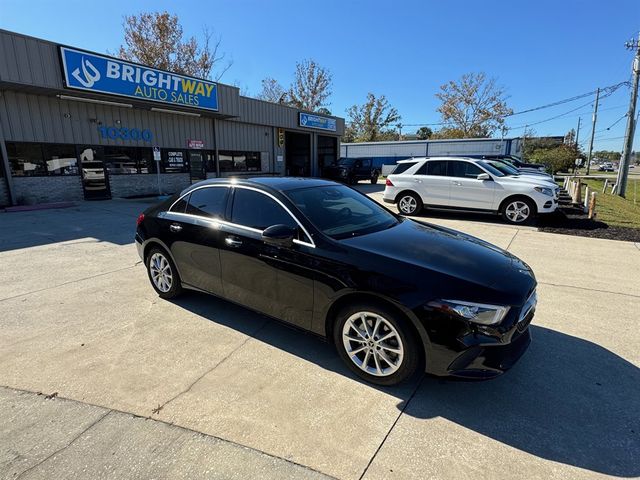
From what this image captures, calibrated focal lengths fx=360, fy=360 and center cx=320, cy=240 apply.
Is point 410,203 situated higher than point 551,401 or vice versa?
point 410,203

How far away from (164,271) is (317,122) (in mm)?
23041

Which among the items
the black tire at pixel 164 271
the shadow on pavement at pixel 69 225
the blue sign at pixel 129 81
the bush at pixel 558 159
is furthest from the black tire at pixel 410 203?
the bush at pixel 558 159

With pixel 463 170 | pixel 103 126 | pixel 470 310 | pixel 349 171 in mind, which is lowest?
pixel 470 310

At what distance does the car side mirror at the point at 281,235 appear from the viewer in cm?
297

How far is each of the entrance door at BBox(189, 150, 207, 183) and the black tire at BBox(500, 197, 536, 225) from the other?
45.8ft

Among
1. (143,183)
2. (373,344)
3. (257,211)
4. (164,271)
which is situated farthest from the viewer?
(143,183)

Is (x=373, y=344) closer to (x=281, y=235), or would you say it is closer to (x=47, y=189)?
(x=281, y=235)

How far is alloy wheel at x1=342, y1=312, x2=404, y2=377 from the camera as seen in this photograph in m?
2.66

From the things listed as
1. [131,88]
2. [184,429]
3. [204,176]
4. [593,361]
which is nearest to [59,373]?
[184,429]

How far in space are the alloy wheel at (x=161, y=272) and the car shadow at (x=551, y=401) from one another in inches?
60.1

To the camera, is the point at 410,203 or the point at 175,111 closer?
the point at 410,203

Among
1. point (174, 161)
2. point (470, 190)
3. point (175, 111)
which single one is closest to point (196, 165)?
point (174, 161)

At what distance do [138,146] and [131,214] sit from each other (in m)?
5.68

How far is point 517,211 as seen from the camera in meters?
9.56
